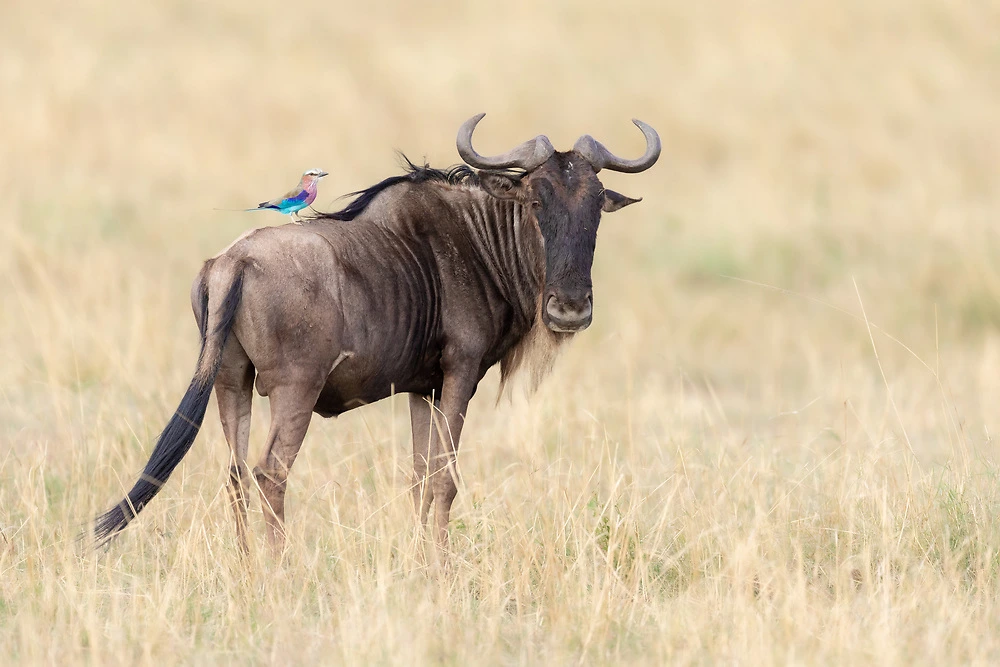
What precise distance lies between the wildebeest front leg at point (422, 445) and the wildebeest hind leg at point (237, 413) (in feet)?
2.55

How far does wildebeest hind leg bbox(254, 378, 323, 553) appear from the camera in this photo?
5023 mm

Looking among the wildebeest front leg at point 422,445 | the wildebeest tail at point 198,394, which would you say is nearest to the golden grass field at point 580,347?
the wildebeest front leg at point 422,445

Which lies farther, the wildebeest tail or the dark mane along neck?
the dark mane along neck

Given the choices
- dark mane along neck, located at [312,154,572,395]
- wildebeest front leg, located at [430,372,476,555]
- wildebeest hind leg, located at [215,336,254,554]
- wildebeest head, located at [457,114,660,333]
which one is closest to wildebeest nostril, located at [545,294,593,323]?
wildebeest head, located at [457,114,660,333]

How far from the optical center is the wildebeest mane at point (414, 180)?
557cm

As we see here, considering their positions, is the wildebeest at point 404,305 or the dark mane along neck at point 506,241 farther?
the dark mane along neck at point 506,241

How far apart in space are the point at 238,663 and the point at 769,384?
6.47 metres

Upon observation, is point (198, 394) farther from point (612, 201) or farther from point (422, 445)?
point (612, 201)

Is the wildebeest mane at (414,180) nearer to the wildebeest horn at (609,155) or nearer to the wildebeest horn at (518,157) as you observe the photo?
the wildebeest horn at (518,157)

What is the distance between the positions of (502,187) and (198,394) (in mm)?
1564

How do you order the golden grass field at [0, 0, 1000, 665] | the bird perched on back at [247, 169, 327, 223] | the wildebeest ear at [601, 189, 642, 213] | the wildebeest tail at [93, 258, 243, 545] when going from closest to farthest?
the golden grass field at [0, 0, 1000, 665] < the wildebeest tail at [93, 258, 243, 545] < the bird perched on back at [247, 169, 327, 223] < the wildebeest ear at [601, 189, 642, 213]

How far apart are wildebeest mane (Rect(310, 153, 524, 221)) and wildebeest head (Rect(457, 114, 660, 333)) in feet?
0.23

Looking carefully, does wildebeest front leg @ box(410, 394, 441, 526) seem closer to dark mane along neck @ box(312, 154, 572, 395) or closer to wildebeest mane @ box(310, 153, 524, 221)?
dark mane along neck @ box(312, 154, 572, 395)

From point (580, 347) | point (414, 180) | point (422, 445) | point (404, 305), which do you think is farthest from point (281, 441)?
point (580, 347)
